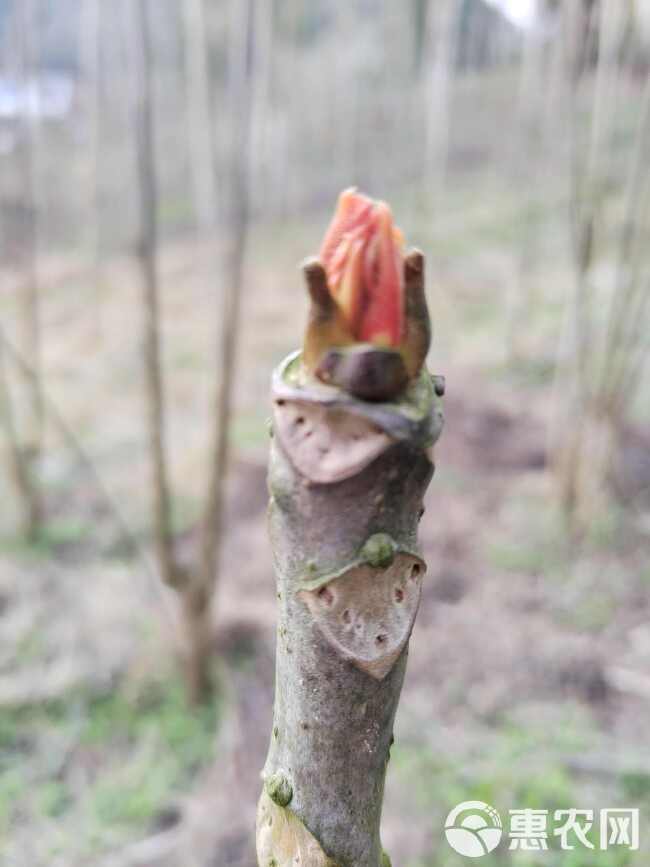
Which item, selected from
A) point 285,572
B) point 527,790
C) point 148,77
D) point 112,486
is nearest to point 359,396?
point 285,572

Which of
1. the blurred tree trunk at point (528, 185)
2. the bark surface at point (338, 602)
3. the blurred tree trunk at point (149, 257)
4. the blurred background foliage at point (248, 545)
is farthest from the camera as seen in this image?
the blurred tree trunk at point (528, 185)

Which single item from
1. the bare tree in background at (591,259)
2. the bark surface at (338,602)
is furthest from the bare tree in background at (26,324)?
the bark surface at (338,602)

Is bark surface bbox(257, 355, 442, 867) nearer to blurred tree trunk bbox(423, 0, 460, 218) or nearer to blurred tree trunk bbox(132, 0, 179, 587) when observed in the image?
blurred tree trunk bbox(132, 0, 179, 587)

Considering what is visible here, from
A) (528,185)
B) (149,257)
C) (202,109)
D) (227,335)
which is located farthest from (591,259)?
(202,109)

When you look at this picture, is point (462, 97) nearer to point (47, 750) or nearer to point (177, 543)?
point (177, 543)

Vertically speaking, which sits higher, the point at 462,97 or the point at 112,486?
the point at 462,97

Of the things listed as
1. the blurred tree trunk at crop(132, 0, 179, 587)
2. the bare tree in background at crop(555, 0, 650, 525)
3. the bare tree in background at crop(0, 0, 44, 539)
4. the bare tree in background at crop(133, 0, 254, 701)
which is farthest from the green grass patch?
the bare tree in background at crop(555, 0, 650, 525)

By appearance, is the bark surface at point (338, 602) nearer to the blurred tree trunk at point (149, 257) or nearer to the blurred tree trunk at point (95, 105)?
the blurred tree trunk at point (149, 257)
